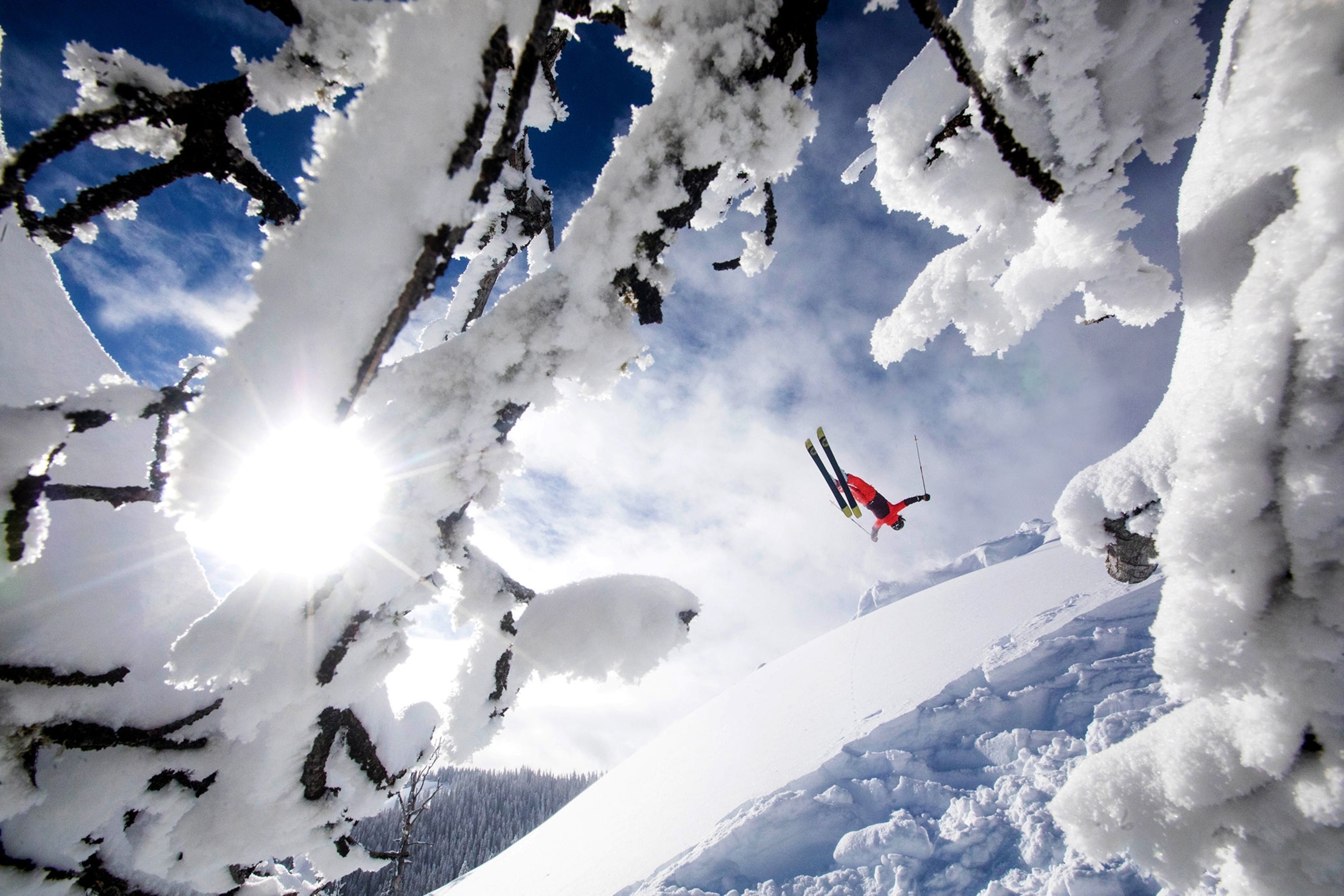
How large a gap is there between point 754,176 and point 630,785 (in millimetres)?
17130

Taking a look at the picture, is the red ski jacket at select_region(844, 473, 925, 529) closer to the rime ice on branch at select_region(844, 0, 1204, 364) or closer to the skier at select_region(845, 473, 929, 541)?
the skier at select_region(845, 473, 929, 541)

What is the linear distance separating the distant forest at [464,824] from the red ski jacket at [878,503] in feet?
90.2

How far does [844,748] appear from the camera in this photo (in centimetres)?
921

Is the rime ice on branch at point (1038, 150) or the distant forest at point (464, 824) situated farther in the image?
the distant forest at point (464, 824)

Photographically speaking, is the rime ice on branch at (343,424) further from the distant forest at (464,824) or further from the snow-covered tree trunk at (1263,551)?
the distant forest at (464,824)

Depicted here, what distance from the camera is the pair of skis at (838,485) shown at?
1116 centimetres

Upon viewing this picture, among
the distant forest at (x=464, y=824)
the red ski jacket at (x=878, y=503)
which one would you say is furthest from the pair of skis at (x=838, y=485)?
the distant forest at (x=464, y=824)

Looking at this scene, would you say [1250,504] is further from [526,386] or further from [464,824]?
[464,824]

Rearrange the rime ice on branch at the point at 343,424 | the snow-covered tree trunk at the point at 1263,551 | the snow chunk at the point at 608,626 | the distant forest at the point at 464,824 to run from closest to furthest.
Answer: the snow-covered tree trunk at the point at 1263,551 < the rime ice on branch at the point at 343,424 < the snow chunk at the point at 608,626 < the distant forest at the point at 464,824

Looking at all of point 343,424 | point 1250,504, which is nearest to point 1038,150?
point 1250,504

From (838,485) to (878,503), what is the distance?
48.5 inches

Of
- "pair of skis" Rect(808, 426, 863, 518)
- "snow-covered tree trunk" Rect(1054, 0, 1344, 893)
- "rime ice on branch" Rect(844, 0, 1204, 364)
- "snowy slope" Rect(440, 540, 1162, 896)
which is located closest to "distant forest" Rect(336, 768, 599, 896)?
"snowy slope" Rect(440, 540, 1162, 896)

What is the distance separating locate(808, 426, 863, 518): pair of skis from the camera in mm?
11156

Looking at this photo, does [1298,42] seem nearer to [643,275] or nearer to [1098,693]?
[643,275]
